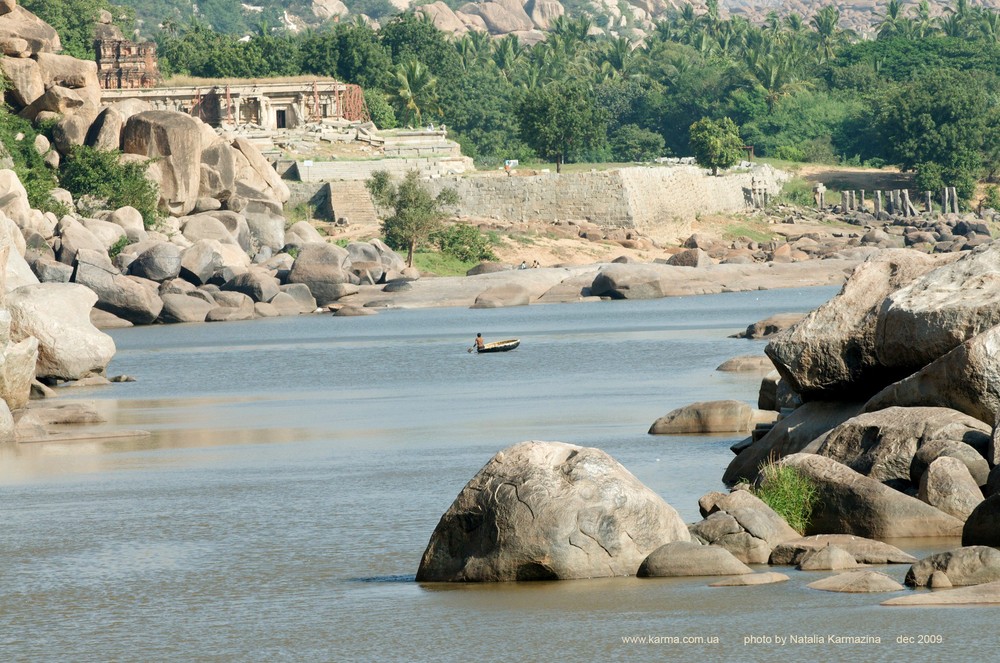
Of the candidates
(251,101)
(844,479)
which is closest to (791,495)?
(844,479)

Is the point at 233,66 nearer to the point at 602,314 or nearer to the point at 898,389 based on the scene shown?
the point at 602,314

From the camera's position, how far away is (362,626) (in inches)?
486

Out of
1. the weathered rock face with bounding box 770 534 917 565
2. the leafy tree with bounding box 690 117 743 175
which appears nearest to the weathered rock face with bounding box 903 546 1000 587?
the weathered rock face with bounding box 770 534 917 565

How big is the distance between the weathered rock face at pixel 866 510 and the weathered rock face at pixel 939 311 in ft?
8.83

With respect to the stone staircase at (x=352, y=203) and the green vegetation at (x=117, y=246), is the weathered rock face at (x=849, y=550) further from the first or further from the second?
the stone staircase at (x=352, y=203)

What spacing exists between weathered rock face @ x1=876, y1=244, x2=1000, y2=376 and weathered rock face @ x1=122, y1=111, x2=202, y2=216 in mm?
61682

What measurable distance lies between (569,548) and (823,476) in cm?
326

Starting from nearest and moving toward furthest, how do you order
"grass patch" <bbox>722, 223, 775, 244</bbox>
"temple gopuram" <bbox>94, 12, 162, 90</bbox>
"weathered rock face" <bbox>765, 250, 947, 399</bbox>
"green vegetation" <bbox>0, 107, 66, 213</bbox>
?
"weathered rock face" <bbox>765, 250, 947, 399</bbox> → "green vegetation" <bbox>0, 107, 66, 213</bbox> → "grass patch" <bbox>722, 223, 775, 244</bbox> → "temple gopuram" <bbox>94, 12, 162, 90</bbox>

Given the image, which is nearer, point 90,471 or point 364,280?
point 90,471

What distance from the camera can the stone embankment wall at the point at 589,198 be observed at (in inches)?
3561

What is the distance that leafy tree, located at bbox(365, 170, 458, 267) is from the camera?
3091 inches

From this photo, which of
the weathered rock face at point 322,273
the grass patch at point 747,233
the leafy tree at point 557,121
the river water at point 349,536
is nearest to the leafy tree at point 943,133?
the grass patch at point 747,233

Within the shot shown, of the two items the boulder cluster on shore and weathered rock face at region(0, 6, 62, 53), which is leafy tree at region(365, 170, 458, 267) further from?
the boulder cluster on shore

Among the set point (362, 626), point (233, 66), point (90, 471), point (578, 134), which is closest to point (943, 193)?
point (578, 134)
